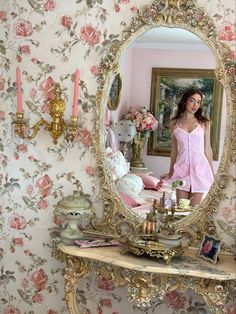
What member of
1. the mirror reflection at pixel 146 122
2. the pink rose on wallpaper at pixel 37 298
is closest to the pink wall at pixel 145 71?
the mirror reflection at pixel 146 122

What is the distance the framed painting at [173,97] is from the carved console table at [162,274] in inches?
19.2

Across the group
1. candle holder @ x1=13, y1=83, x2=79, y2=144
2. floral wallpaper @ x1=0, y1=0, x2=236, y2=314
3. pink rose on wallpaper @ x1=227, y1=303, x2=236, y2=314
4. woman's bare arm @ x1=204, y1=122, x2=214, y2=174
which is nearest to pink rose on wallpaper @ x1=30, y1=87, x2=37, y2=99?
floral wallpaper @ x1=0, y1=0, x2=236, y2=314

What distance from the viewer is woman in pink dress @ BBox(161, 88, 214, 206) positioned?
2.16 metres

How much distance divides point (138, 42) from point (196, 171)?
0.66 m

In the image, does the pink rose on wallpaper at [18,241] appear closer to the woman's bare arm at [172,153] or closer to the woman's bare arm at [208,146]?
the woman's bare arm at [172,153]

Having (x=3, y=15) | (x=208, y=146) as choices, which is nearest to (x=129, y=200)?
(x=208, y=146)

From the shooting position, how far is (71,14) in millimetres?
2373

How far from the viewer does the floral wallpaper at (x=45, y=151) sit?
2344 millimetres

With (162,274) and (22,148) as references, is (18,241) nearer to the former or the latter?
(22,148)

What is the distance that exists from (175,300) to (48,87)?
1230 mm

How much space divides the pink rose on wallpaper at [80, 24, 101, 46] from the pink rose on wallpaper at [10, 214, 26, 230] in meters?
0.98

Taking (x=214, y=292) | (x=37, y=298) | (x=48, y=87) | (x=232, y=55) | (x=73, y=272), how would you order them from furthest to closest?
(x=37, y=298) < (x=48, y=87) < (x=73, y=272) < (x=232, y=55) < (x=214, y=292)

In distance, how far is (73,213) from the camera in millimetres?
2191

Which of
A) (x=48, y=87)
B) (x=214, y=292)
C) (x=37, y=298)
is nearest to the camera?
(x=214, y=292)
